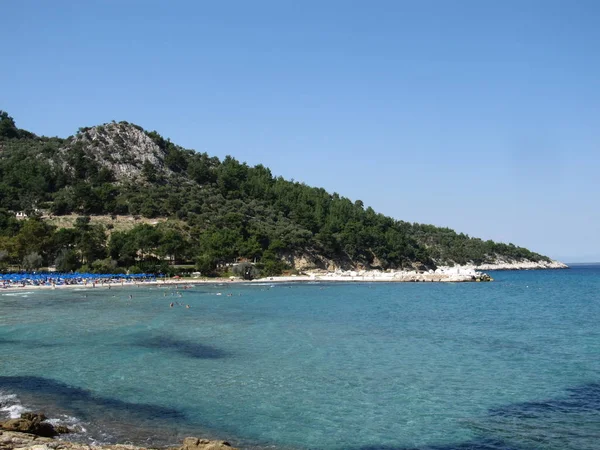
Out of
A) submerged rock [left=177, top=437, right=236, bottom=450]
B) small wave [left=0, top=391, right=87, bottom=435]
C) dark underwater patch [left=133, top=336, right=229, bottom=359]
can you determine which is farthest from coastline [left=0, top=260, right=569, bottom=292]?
submerged rock [left=177, top=437, right=236, bottom=450]

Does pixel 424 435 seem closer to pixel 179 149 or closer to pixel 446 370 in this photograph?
pixel 446 370

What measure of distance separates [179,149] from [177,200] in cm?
4150

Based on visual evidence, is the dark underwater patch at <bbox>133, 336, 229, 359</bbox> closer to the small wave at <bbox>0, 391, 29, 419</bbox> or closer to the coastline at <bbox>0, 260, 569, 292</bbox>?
the small wave at <bbox>0, 391, 29, 419</bbox>

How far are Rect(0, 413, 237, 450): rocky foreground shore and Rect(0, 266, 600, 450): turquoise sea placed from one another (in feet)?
3.08

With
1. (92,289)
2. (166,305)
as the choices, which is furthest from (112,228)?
(166,305)

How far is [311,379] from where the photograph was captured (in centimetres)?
1984

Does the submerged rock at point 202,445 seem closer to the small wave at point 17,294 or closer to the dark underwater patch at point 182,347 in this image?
the dark underwater patch at point 182,347

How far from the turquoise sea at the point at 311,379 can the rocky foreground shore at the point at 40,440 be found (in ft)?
3.08

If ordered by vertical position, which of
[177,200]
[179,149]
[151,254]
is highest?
[179,149]

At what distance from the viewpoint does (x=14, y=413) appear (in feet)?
49.5

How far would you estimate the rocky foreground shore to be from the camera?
11.3 m

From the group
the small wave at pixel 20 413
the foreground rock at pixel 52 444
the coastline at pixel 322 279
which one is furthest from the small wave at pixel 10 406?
the coastline at pixel 322 279

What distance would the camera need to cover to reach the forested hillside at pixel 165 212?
285 feet

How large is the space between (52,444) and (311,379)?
33.6 ft
